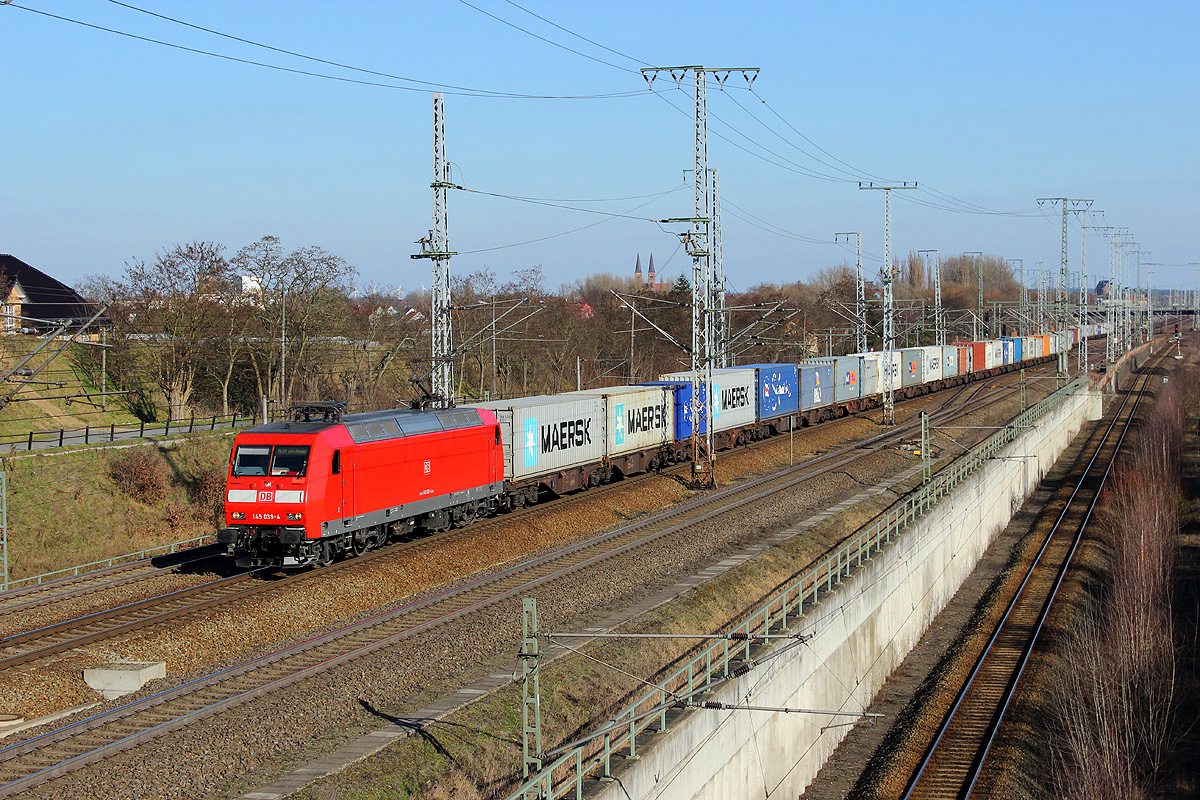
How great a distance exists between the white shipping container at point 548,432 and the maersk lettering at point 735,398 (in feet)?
30.8

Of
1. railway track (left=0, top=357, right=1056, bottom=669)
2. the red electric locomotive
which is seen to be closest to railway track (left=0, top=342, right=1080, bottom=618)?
railway track (left=0, top=357, right=1056, bottom=669)

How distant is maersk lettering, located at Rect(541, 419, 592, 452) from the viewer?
30.6 metres

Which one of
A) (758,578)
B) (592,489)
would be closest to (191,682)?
(758,578)

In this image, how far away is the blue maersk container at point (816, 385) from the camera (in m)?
51.5

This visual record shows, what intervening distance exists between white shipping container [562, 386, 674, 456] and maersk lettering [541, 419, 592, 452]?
1.24 metres

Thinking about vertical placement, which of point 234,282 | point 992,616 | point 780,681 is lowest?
point 992,616

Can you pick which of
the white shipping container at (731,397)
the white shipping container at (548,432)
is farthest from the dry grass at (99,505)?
the white shipping container at (731,397)

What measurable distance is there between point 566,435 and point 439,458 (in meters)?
7.10

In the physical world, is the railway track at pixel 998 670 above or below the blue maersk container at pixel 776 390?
below

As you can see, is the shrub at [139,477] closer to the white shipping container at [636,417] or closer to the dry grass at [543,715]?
the white shipping container at [636,417]

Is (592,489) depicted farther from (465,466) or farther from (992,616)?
(992,616)

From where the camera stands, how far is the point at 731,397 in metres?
42.4

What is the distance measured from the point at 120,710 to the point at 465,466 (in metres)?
A: 13.3

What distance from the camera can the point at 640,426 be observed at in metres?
36.3
